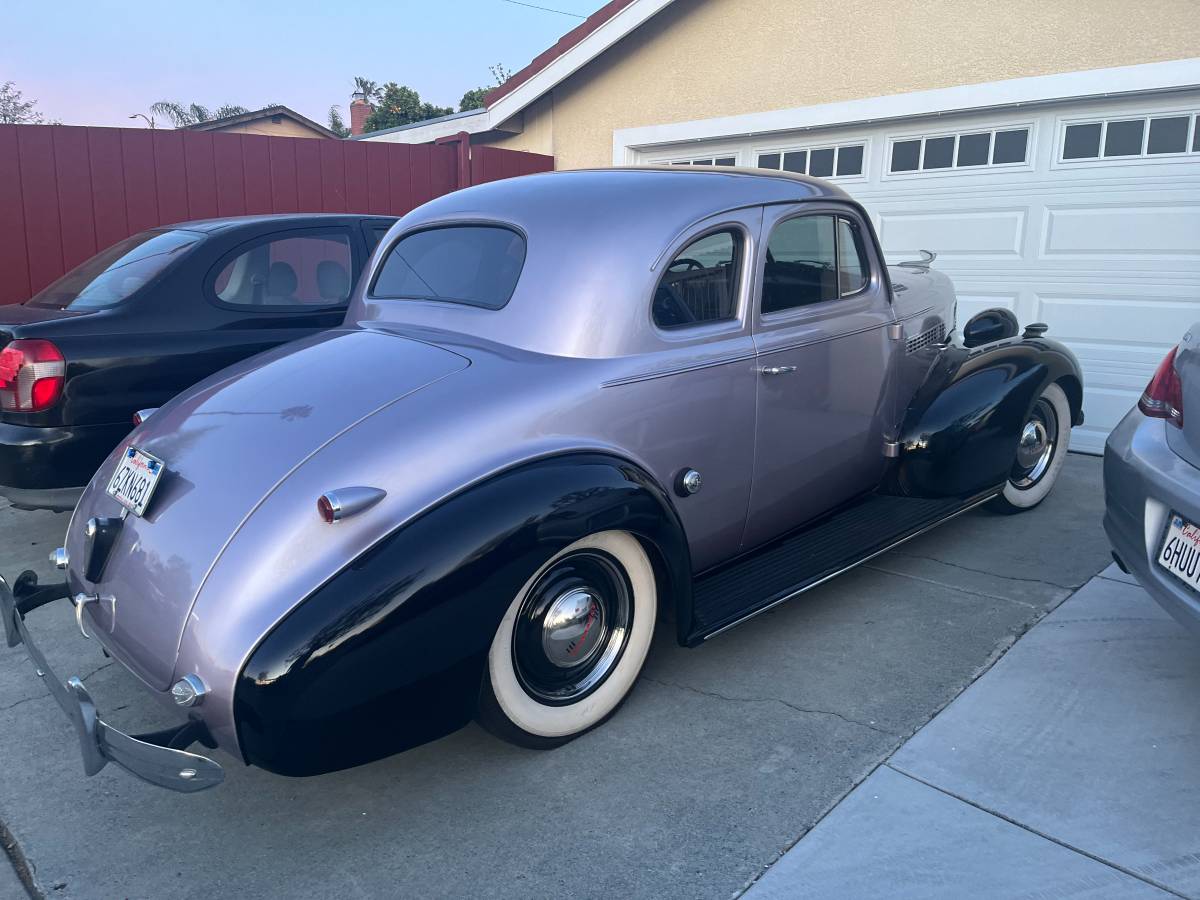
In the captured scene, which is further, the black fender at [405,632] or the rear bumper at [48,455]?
the rear bumper at [48,455]

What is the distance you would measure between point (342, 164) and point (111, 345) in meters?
5.41

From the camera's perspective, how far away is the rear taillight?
3125mm

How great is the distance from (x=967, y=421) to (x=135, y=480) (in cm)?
334

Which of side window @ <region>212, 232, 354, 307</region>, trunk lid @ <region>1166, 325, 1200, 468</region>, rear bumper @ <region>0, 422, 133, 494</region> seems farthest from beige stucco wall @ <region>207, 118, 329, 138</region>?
trunk lid @ <region>1166, 325, 1200, 468</region>

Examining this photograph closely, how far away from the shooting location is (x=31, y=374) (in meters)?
4.18

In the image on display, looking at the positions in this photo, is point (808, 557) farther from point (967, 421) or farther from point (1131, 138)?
point (1131, 138)

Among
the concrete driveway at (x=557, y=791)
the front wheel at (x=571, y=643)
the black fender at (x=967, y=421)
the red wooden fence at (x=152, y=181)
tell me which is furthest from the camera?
the red wooden fence at (x=152, y=181)

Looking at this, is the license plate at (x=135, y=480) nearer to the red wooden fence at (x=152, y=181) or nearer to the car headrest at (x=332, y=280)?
the car headrest at (x=332, y=280)

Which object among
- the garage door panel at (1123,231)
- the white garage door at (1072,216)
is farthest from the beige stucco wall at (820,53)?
the garage door panel at (1123,231)

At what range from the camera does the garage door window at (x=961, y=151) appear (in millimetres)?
6621

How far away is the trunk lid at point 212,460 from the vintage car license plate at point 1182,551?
231 centimetres

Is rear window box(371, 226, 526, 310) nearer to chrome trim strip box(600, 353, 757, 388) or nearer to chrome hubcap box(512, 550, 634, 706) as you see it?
chrome trim strip box(600, 353, 757, 388)

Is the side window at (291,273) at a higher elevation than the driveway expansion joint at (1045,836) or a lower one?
higher

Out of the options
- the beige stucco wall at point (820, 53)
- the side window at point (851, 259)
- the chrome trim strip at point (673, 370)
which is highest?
the beige stucco wall at point (820, 53)
